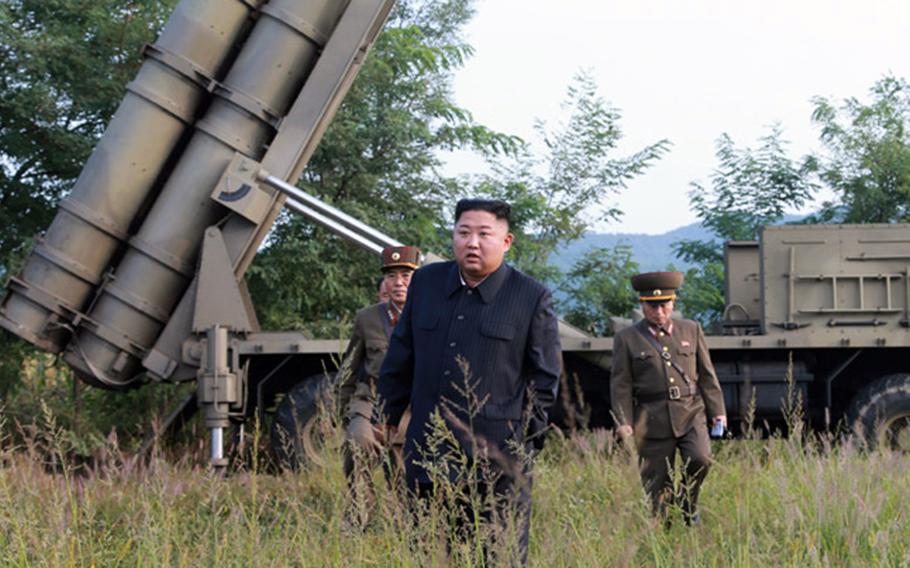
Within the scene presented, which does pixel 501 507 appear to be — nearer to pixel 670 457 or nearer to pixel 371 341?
pixel 670 457

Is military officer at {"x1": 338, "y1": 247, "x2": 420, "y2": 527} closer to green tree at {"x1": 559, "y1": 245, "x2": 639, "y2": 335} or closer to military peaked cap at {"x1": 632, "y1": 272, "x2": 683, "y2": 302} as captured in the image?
military peaked cap at {"x1": 632, "y1": 272, "x2": 683, "y2": 302}

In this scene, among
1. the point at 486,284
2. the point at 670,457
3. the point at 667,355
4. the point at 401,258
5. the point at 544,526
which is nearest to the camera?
the point at 486,284

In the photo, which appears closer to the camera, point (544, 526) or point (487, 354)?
point (487, 354)

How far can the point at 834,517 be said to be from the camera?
16.2 feet

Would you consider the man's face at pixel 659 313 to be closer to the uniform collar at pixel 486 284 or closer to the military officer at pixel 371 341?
Result: the military officer at pixel 371 341

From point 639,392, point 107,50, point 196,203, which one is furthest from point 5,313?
point 639,392

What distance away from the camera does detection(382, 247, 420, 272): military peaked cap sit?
6.97 meters

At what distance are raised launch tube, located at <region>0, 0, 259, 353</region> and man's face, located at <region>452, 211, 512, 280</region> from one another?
596 cm

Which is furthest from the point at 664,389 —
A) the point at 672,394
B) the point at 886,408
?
the point at 886,408

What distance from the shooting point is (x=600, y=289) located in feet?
50.7

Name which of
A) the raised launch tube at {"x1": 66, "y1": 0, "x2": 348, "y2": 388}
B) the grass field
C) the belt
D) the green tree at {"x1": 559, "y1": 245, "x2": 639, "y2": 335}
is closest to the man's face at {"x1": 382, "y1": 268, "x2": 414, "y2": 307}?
the grass field

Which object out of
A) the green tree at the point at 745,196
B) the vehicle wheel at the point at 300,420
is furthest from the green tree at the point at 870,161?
the vehicle wheel at the point at 300,420

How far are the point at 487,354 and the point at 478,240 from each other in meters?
0.39

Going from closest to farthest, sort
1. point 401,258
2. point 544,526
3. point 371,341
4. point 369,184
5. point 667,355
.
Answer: point 544,526 → point 667,355 → point 371,341 → point 401,258 → point 369,184
